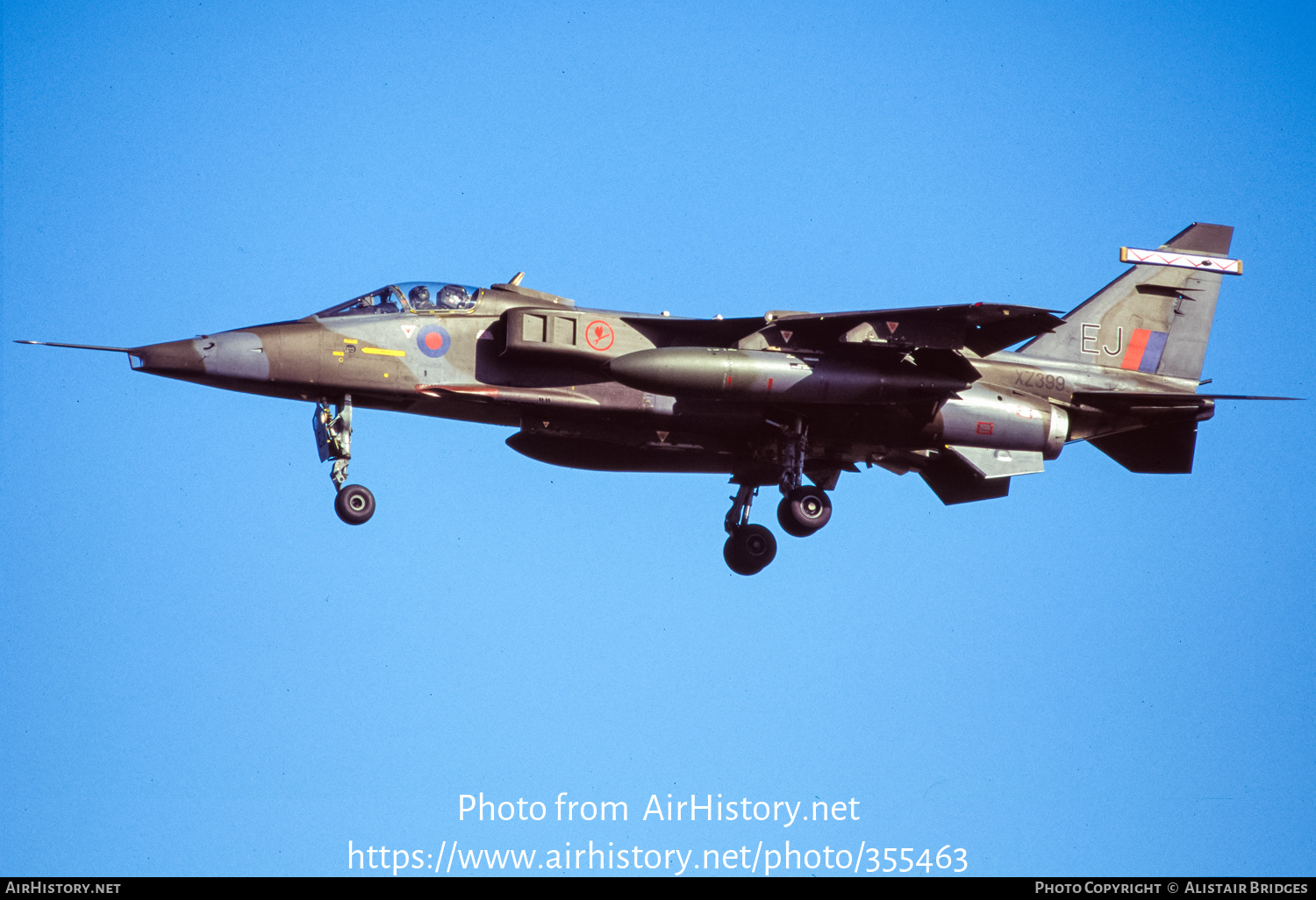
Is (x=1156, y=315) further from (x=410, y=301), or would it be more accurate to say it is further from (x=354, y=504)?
(x=354, y=504)

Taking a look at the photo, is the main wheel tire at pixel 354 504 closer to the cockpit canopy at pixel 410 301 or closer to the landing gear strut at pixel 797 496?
the cockpit canopy at pixel 410 301

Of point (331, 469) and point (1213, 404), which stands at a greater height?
point (1213, 404)

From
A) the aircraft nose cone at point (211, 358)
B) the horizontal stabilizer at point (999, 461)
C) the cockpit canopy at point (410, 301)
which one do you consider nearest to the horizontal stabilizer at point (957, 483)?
the horizontal stabilizer at point (999, 461)

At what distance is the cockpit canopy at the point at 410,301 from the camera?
17516mm

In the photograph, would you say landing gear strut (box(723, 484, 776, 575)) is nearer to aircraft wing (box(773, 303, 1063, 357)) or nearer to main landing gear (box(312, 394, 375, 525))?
aircraft wing (box(773, 303, 1063, 357))

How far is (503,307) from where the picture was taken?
17.7m

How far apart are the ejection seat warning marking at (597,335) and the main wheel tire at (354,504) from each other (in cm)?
296

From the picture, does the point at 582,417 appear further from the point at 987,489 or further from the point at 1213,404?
the point at 1213,404

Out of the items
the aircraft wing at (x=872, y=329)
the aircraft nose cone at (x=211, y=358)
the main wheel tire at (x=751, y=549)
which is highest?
the aircraft wing at (x=872, y=329)

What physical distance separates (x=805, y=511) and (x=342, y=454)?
5.43 meters
